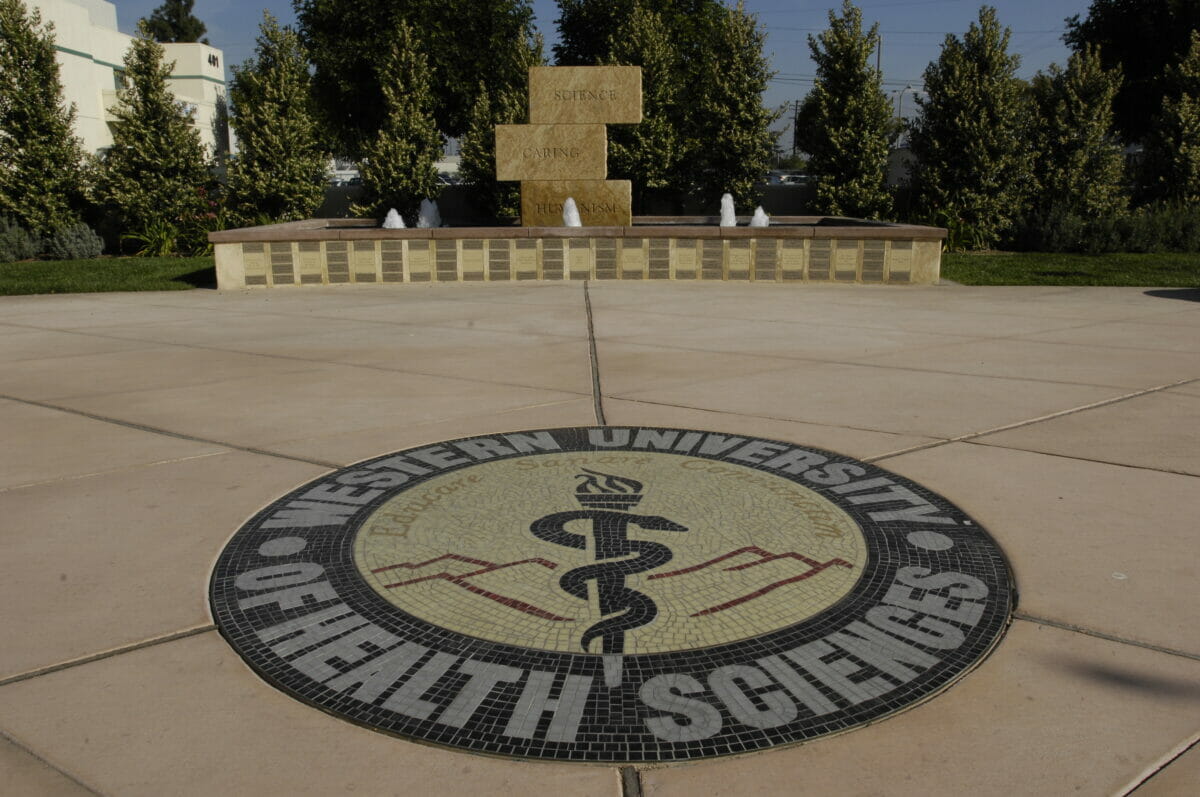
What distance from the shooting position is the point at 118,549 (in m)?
3.66

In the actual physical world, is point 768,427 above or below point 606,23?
below

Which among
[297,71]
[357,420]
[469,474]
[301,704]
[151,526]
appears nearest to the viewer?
[301,704]

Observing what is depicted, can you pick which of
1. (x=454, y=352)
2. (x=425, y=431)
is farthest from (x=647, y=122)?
(x=425, y=431)

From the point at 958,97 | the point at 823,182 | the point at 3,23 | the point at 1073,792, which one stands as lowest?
the point at 1073,792

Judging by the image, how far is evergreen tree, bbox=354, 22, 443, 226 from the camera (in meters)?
22.3

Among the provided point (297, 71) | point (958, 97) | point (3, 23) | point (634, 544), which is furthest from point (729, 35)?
point (634, 544)

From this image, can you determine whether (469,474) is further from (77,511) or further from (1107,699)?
(1107,699)

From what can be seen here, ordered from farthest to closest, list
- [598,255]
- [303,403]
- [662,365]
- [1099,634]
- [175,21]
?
[175,21], [598,255], [662,365], [303,403], [1099,634]

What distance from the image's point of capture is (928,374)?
693 centimetres

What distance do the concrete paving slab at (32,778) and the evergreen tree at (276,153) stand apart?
1885 cm

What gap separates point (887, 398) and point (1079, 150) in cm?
1678

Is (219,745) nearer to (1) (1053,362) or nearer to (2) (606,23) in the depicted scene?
(1) (1053,362)

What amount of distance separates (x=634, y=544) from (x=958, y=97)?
1855 centimetres

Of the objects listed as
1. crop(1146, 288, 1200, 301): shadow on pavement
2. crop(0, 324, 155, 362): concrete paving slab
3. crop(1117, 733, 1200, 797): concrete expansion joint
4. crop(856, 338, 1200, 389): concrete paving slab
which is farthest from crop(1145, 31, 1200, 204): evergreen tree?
crop(1117, 733, 1200, 797): concrete expansion joint
